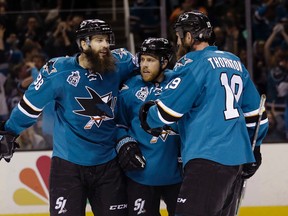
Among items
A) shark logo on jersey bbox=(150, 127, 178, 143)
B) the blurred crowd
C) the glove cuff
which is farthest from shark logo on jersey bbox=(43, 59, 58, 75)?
the blurred crowd

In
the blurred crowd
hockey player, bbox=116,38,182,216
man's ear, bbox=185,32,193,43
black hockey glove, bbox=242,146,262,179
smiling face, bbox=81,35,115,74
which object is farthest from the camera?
the blurred crowd

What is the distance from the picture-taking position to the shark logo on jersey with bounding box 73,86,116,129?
156 inches

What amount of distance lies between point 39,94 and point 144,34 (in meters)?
3.15

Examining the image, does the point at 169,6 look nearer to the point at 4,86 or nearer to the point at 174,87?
the point at 4,86

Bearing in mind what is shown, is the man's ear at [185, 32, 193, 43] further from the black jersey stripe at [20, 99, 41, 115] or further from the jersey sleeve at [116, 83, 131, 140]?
the black jersey stripe at [20, 99, 41, 115]

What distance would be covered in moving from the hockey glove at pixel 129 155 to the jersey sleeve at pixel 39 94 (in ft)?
1.28

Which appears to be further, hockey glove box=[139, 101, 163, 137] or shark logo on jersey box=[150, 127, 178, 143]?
shark logo on jersey box=[150, 127, 178, 143]

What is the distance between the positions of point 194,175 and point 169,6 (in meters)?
3.68

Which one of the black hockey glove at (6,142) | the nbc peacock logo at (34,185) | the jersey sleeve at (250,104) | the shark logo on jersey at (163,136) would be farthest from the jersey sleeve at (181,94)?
the nbc peacock logo at (34,185)

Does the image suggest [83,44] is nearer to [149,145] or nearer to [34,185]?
[149,145]

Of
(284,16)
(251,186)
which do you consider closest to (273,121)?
(251,186)

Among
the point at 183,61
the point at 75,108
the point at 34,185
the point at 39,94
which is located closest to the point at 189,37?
the point at 183,61

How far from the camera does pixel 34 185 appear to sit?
541 centimetres

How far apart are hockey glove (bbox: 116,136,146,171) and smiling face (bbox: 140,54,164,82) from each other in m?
0.31
